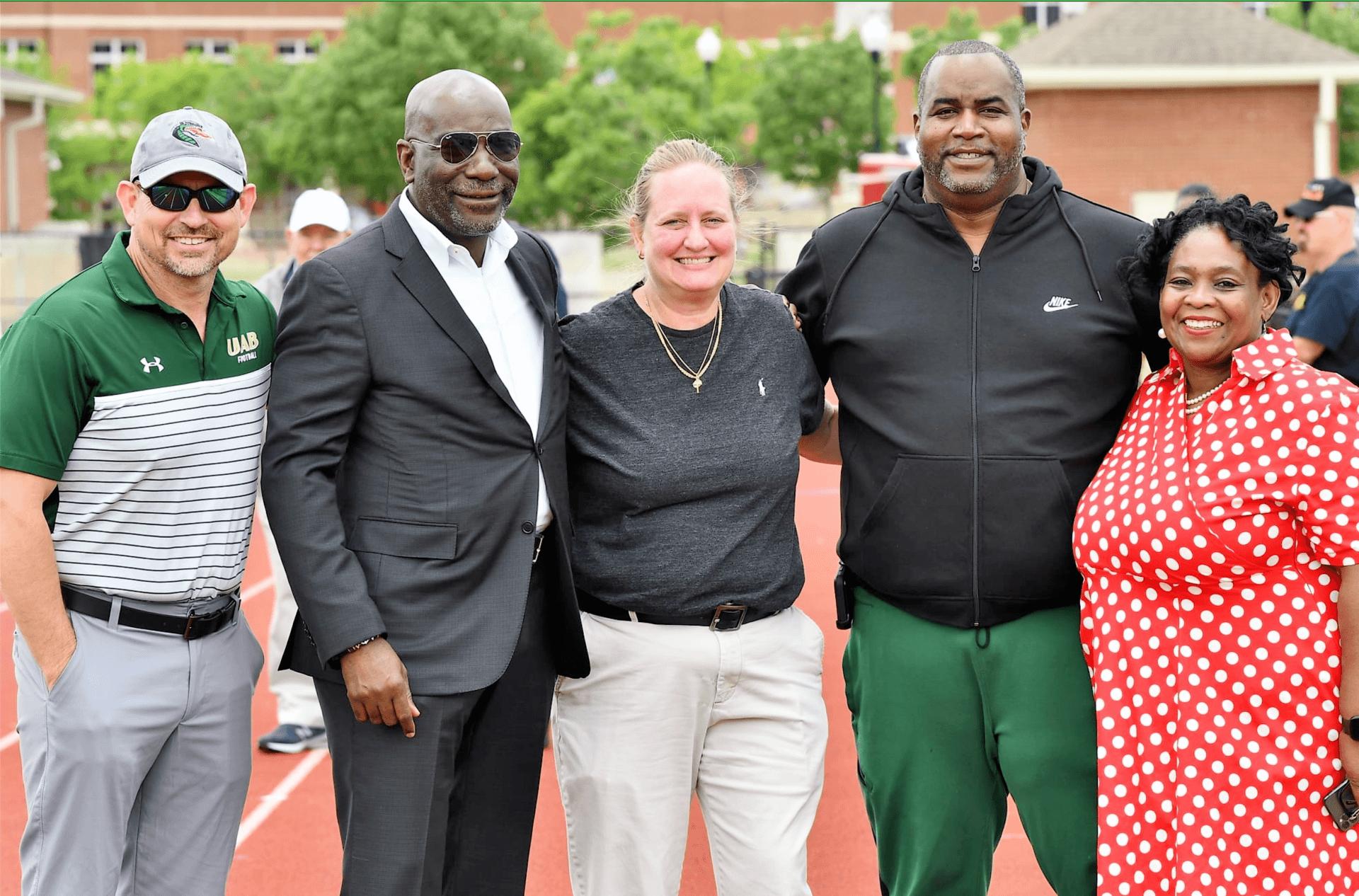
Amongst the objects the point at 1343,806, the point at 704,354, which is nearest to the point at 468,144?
the point at 704,354

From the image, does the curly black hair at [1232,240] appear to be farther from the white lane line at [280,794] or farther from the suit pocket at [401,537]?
the white lane line at [280,794]

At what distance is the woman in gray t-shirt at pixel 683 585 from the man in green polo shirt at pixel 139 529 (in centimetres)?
89

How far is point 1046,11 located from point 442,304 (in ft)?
154

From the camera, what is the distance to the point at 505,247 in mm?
3676

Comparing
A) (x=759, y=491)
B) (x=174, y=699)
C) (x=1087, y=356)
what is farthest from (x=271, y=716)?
(x=1087, y=356)

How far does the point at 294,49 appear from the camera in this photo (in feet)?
201

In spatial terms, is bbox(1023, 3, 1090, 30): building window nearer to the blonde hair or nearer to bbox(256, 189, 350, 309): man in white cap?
bbox(256, 189, 350, 309): man in white cap

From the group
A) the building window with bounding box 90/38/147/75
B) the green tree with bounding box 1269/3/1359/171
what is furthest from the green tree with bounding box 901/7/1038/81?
the building window with bounding box 90/38/147/75

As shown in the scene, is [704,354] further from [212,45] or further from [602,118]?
[212,45]

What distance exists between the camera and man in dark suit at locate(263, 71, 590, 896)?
3312 mm

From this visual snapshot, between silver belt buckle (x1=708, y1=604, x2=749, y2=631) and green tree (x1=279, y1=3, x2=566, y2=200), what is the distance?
2958cm

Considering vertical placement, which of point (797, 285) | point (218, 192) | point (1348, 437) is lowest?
point (1348, 437)

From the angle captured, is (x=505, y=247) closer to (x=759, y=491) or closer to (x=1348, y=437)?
(x=759, y=491)

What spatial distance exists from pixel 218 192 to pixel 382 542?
97cm
